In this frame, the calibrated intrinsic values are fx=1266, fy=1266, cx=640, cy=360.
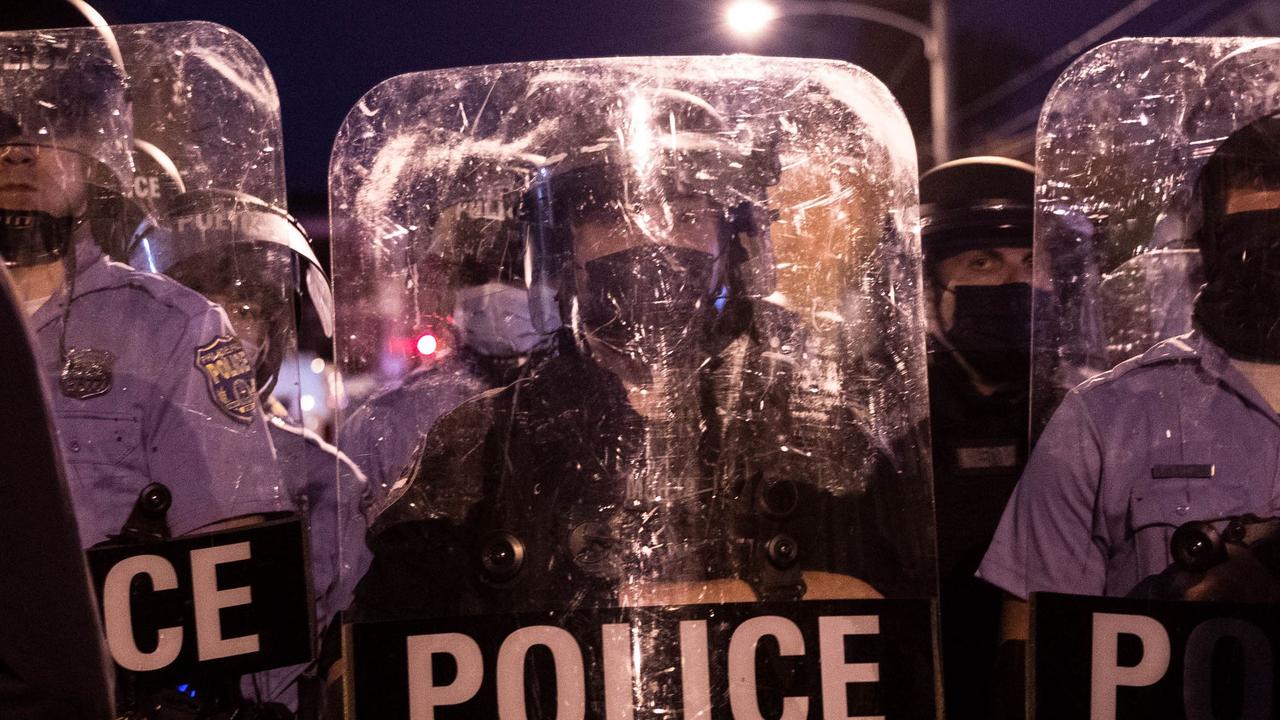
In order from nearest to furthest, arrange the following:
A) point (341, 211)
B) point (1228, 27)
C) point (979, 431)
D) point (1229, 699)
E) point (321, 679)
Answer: point (1229, 699) → point (341, 211) → point (321, 679) → point (979, 431) → point (1228, 27)

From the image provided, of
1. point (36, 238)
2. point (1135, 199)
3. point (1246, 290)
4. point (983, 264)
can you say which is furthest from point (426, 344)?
point (983, 264)

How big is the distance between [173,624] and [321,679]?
28 centimetres

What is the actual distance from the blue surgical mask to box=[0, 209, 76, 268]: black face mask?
2.47 ft

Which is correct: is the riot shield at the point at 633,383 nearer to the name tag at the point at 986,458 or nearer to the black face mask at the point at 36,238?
the black face mask at the point at 36,238

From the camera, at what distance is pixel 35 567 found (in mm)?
1056

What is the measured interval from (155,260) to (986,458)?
201 centimetres

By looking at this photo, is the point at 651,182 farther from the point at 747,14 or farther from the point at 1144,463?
the point at 747,14

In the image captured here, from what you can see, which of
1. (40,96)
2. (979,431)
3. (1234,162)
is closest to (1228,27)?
(979,431)

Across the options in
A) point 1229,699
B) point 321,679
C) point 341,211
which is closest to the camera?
point 1229,699

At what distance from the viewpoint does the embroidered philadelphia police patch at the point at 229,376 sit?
2121 millimetres

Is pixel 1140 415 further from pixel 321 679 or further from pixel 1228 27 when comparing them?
pixel 1228 27

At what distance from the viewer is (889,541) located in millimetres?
1858

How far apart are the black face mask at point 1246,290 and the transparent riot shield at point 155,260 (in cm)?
152

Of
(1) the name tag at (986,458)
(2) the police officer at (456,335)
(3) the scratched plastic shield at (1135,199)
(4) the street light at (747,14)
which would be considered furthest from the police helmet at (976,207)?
(4) the street light at (747,14)
